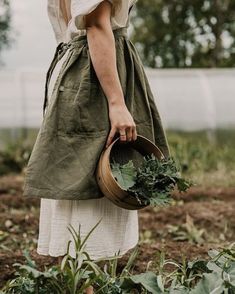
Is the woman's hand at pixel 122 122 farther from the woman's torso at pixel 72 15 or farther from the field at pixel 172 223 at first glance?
the field at pixel 172 223

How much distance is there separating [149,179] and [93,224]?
279mm

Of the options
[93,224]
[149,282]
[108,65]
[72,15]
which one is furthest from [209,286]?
[72,15]

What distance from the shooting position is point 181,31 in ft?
75.4

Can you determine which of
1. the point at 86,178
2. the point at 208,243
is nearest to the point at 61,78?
the point at 86,178

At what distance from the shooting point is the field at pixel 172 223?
→ 3.59m

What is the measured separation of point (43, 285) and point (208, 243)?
2277 millimetres

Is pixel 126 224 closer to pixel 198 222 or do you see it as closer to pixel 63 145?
pixel 63 145

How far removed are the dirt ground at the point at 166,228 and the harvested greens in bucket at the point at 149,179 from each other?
1.09 m

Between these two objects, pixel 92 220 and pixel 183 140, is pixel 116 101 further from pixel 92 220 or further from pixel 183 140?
pixel 183 140

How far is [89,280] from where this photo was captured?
Answer: 2141 mm

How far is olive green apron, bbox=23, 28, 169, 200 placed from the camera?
235 centimetres

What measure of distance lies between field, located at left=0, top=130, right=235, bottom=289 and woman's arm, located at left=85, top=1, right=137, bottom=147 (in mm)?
447

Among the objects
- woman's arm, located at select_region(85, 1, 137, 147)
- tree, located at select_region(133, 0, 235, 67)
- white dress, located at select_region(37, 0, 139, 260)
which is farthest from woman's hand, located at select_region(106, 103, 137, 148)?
tree, located at select_region(133, 0, 235, 67)

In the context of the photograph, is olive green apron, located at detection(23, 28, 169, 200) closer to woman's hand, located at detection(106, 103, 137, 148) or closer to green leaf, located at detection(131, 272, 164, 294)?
woman's hand, located at detection(106, 103, 137, 148)
